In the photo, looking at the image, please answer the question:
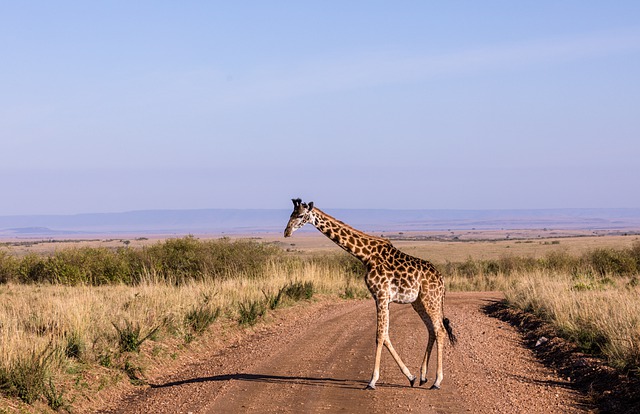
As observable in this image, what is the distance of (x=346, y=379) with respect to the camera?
12828 mm

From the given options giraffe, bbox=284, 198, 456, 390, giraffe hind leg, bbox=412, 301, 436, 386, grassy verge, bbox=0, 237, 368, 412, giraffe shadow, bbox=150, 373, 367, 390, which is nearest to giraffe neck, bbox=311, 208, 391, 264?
giraffe, bbox=284, 198, 456, 390

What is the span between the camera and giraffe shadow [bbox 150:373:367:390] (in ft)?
40.7

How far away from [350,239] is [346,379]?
7.14 feet

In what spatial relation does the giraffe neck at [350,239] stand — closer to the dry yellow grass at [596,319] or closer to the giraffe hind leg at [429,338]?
the giraffe hind leg at [429,338]

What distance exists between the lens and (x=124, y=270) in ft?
107

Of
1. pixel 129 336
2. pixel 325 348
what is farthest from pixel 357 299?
pixel 129 336

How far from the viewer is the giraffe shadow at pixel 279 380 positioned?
1241 centimetres

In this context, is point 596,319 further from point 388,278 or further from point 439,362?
point 388,278

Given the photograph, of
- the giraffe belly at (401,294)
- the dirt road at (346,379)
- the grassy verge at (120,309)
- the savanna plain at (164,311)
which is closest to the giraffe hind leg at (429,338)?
the dirt road at (346,379)

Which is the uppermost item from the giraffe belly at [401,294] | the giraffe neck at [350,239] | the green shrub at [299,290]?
the giraffe neck at [350,239]

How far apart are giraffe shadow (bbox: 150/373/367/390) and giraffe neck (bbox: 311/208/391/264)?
1878 millimetres

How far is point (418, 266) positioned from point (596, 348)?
462 cm

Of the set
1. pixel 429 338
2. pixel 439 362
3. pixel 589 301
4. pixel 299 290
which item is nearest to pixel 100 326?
pixel 429 338

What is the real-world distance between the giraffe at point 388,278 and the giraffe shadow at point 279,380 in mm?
763
